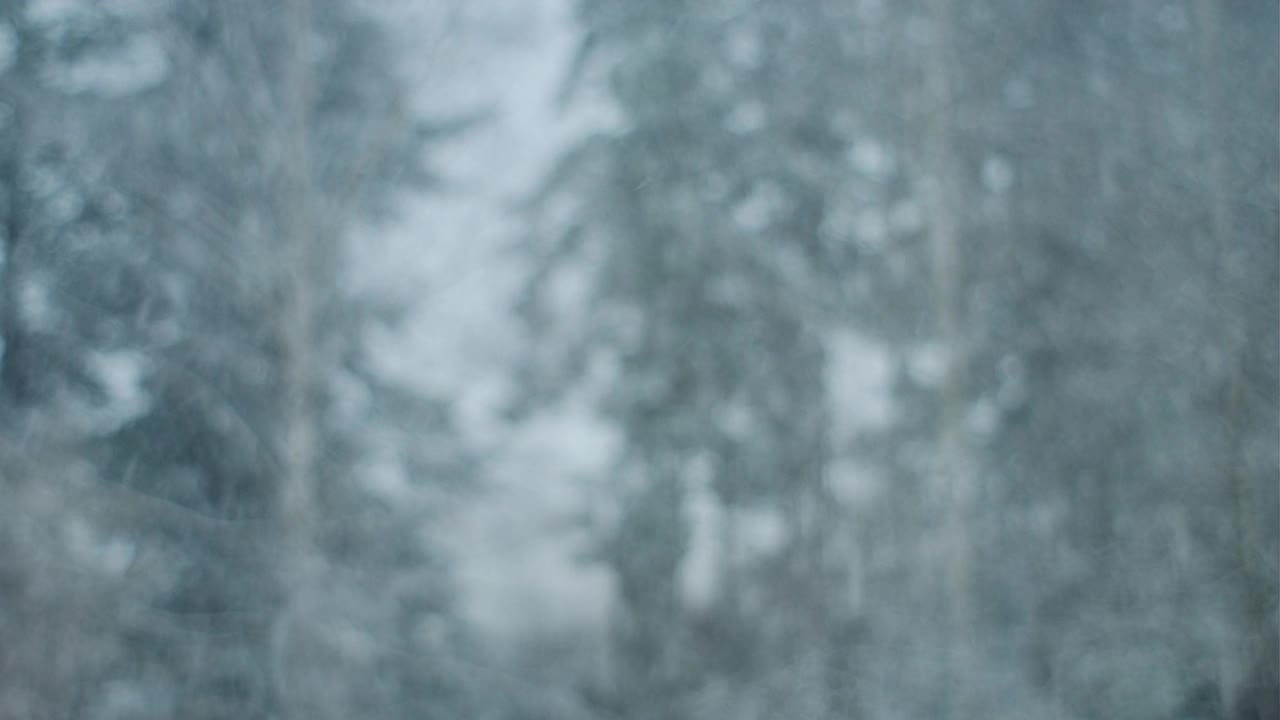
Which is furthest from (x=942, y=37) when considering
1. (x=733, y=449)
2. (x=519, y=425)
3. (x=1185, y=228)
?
(x=519, y=425)

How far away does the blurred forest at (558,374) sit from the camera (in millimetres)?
7852

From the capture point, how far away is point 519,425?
1024 centimetres

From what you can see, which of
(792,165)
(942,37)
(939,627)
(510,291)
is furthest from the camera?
(792,165)

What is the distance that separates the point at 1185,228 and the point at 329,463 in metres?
6.76

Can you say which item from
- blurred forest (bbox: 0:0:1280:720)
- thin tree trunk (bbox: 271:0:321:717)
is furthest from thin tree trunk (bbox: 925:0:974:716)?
thin tree trunk (bbox: 271:0:321:717)

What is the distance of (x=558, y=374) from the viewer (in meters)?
11.7

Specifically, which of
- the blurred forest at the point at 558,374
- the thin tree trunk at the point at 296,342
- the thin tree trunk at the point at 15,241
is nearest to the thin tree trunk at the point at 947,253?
the blurred forest at the point at 558,374

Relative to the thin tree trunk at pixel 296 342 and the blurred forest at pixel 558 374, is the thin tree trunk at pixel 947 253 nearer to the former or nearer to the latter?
the blurred forest at pixel 558 374

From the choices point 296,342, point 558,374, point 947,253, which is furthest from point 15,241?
point 947,253

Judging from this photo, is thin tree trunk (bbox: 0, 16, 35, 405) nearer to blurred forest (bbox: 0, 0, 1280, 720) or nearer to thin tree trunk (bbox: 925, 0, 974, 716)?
blurred forest (bbox: 0, 0, 1280, 720)

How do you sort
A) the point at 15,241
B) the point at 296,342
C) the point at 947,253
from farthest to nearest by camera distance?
1. the point at 947,253
2. the point at 296,342
3. the point at 15,241

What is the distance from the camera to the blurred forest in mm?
7852

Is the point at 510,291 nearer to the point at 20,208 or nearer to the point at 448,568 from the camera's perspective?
the point at 448,568

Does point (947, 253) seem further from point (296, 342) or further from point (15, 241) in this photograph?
point (15, 241)
